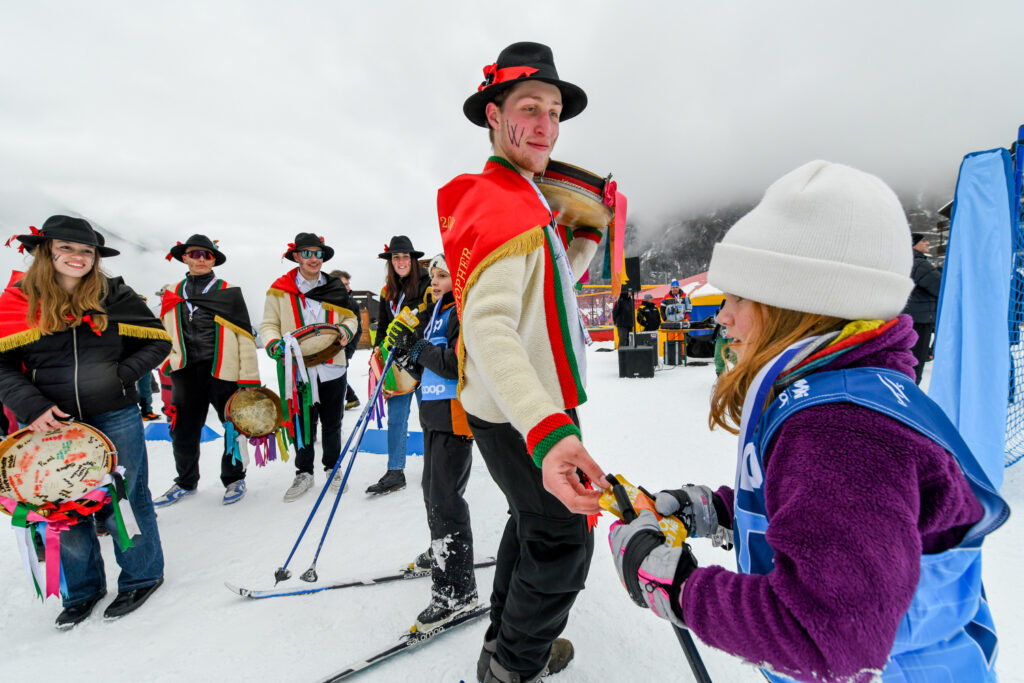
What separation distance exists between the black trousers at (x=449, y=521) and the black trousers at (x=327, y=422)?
7.60ft

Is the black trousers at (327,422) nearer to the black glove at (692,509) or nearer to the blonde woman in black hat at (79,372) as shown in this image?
the blonde woman in black hat at (79,372)

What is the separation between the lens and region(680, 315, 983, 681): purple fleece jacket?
66cm

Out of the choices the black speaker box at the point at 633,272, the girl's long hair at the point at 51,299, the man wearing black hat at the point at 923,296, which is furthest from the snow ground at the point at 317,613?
the black speaker box at the point at 633,272

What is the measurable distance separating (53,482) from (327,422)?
2.02 metres

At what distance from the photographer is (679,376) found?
9.16 meters

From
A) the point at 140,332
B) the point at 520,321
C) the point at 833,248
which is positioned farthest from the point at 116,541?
the point at 833,248

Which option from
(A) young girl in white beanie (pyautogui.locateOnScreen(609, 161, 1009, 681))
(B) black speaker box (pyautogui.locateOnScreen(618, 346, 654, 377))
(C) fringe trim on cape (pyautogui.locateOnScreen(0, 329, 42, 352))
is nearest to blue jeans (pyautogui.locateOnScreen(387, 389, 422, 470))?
(C) fringe trim on cape (pyautogui.locateOnScreen(0, 329, 42, 352))

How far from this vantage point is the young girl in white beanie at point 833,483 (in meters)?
0.67

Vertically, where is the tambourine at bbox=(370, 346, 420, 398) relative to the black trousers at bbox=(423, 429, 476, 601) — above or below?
above

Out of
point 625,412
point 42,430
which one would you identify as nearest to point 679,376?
point 625,412

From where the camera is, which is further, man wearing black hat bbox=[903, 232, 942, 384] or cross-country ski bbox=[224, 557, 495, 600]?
man wearing black hat bbox=[903, 232, 942, 384]

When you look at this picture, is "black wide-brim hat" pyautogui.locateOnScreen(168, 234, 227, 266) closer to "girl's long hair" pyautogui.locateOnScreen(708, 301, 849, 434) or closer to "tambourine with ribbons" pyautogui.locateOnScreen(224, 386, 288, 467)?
"tambourine with ribbons" pyautogui.locateOnScreen(224, 386, 288, 467)

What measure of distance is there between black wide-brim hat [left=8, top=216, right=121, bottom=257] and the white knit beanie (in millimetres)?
3184

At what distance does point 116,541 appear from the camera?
8.49 feet
